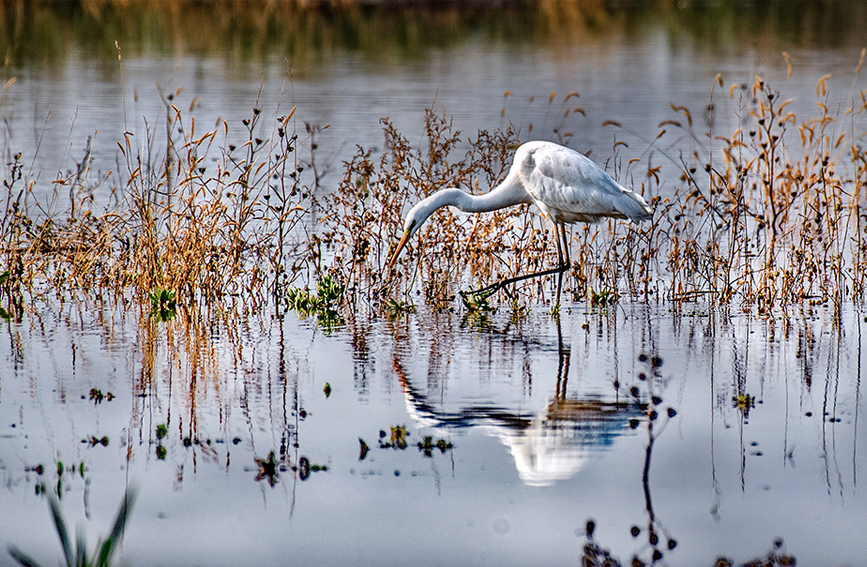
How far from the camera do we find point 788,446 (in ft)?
17.3

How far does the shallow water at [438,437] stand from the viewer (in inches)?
173

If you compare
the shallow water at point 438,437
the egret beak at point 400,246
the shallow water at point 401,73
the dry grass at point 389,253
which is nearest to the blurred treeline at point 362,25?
the shallow water at point 401,73

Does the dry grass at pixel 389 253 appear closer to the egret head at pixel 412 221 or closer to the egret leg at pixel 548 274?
the egret leg at pixel 548 274

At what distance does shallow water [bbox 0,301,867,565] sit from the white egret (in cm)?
103

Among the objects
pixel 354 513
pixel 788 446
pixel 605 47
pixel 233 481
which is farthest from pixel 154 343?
pixel 605 47

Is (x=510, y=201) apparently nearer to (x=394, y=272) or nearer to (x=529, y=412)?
(x=394, y=272)

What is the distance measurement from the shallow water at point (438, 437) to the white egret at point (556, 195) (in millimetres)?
1032

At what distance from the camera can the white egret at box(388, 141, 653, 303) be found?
8.51m

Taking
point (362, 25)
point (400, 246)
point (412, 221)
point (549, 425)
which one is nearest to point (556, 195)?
point (412, 221)

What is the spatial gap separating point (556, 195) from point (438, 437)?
361 cm

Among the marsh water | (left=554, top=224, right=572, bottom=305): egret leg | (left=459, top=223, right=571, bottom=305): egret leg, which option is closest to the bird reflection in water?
the marsh water

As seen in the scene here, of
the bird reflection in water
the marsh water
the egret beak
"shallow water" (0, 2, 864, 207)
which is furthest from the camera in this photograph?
"shallow water" (0, 2, 864, 207)

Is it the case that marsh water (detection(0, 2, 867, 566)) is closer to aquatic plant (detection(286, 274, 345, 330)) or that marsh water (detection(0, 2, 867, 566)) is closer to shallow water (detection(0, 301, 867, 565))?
shallow water (detection(0, 301, 867, 565))

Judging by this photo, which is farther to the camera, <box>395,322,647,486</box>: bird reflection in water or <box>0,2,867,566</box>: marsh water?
<box>395,322,647,486</box>: bird reflection in water
